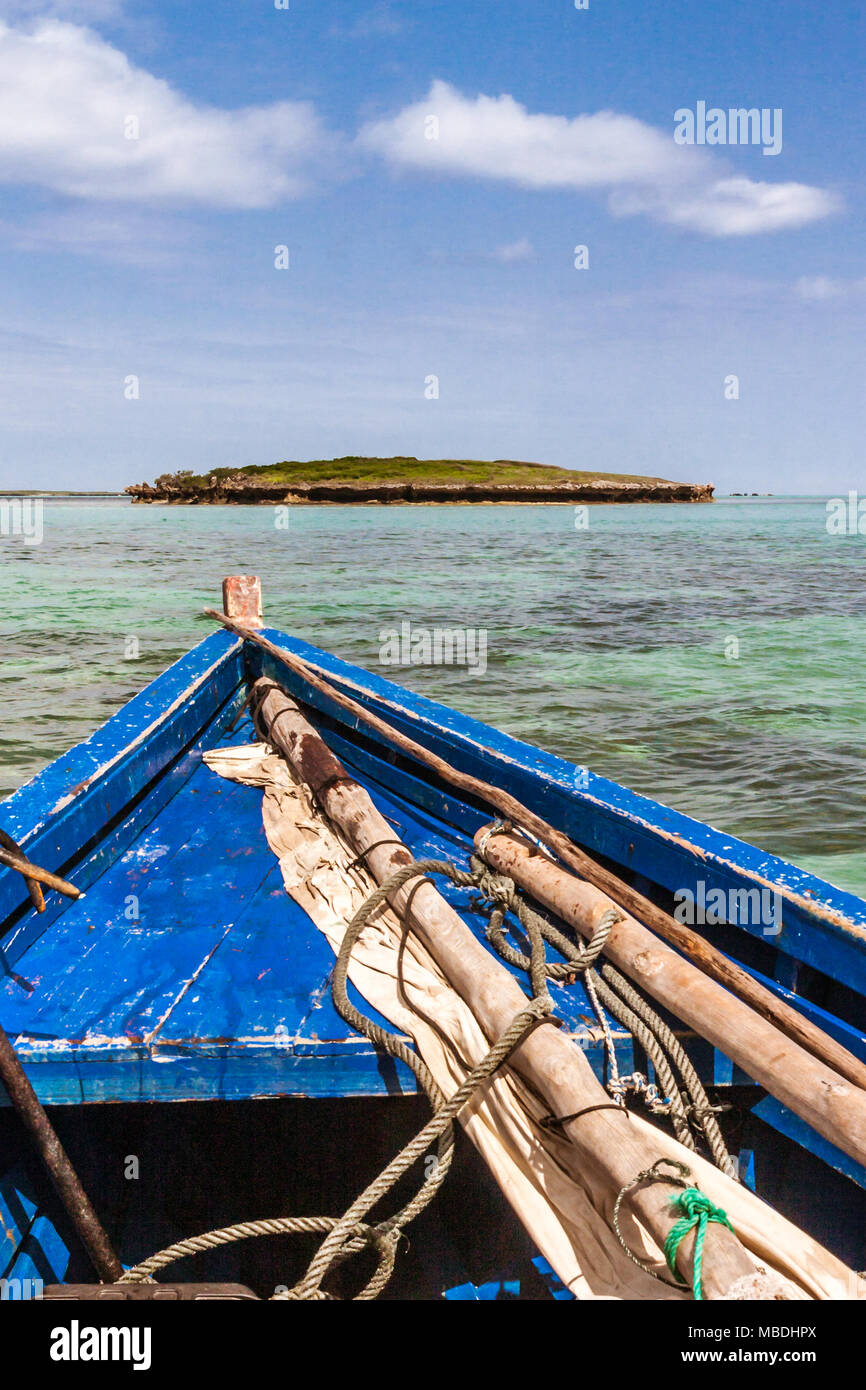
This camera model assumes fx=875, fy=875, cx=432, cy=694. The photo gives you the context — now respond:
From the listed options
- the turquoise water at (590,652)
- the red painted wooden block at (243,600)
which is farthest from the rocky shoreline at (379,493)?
the red painted wooden block at (243,600)

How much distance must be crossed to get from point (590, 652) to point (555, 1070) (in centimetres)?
1232

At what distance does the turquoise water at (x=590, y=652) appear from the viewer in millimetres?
7992

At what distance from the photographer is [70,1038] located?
2.23 meters

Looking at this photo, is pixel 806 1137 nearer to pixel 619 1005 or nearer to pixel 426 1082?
pixel 619 1005

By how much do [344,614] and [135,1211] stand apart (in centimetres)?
1636

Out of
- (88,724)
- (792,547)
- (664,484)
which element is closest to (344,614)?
(88,724)

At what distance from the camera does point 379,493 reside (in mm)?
97875

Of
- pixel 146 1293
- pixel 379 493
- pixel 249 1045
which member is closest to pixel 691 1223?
pixel 146 1293

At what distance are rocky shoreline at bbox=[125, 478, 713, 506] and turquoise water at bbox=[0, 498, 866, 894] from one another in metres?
67.9

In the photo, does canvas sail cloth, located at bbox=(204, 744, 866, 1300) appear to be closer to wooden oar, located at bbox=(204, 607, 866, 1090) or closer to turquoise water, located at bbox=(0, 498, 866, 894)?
wooden oar, located at bbox=(204, 607, 866, 1090)

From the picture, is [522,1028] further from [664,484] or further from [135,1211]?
[664,484]

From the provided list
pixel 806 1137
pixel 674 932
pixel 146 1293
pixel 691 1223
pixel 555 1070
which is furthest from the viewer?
pixel 674 932

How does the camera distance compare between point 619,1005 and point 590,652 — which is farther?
point 590,652
